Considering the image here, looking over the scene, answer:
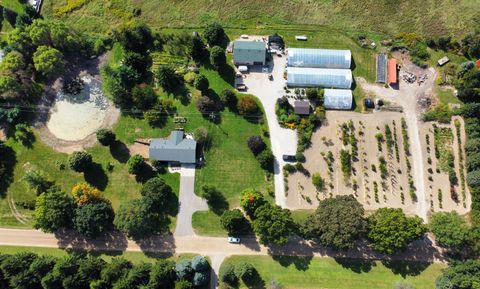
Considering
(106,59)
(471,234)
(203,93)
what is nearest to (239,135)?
(203,93)

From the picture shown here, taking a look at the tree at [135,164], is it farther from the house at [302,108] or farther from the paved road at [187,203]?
the house at [302,108]

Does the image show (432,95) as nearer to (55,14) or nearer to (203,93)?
(203,93)

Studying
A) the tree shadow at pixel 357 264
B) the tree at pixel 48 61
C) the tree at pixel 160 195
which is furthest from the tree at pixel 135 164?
the tree shadow at pixel 357 264

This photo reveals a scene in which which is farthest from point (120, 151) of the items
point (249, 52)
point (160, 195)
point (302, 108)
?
point (302, 108)

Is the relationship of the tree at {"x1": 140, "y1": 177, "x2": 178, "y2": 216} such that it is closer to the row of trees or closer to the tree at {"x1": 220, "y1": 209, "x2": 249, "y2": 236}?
the row of trees

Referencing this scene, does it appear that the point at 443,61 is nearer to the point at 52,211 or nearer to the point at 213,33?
the point at 213,33

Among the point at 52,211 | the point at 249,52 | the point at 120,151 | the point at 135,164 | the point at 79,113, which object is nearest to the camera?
the point at 52,211

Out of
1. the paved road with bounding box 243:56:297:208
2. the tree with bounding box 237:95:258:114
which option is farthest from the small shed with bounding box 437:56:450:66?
the tree with bounding box 237:95:258:114
